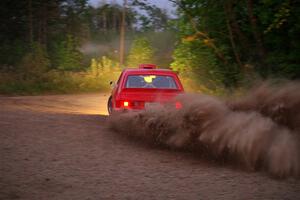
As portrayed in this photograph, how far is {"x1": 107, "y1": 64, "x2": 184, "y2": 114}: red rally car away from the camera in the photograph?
34.3 ft

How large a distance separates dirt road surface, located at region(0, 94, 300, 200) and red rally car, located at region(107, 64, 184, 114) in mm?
913

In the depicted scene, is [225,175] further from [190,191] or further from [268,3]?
[268,3]

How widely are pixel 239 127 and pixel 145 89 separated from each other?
3.18 metres

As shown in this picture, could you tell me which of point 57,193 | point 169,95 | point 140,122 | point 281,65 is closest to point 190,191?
point 57,193

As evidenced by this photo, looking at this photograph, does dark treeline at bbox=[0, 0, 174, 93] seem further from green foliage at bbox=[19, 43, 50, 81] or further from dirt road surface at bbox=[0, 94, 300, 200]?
dirt road surface at bbox=[0, 94, 300, 200]

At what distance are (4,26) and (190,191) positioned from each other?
155ft

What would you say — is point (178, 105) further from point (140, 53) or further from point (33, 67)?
point (140, 53)

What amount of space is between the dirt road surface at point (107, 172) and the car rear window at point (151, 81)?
5.54ft

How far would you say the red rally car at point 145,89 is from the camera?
10.4m

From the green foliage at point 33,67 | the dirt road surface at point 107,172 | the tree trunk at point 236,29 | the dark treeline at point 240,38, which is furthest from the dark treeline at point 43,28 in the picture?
the dirt road surface at point 107,172

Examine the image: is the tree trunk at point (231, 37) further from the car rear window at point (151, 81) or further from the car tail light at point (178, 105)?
the car tail light at point (178, 105)

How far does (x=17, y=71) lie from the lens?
→ 31.9 metres

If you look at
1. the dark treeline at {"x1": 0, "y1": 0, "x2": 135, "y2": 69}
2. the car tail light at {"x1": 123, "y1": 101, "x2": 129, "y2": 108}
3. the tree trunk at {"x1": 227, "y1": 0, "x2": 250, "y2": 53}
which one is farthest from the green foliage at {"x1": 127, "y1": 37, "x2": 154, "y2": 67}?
the car tail light at {"x1": 123, "y1": 101, "x2": 129, "y2": 108}

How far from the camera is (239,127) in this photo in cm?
815
